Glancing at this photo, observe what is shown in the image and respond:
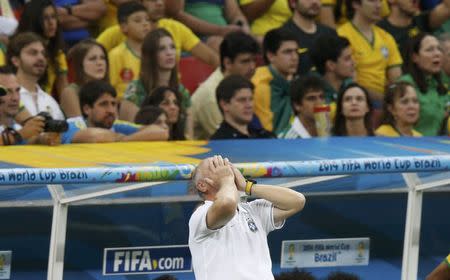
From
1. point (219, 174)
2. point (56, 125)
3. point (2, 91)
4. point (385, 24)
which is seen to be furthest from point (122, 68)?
point (219, 174)

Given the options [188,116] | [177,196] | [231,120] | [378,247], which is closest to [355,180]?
[378,247]

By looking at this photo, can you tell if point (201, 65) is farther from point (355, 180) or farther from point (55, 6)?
point (355, 180)

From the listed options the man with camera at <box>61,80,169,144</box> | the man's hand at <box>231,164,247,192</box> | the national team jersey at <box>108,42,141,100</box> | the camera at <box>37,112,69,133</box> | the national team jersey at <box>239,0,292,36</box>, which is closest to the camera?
the man's hand at <box>231,164,247,192</box>

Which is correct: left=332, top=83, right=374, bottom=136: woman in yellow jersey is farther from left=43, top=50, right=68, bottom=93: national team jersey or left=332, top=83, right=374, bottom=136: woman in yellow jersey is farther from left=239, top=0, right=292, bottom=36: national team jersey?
left=43, top=50, right=68, bottom=93: national team jersey

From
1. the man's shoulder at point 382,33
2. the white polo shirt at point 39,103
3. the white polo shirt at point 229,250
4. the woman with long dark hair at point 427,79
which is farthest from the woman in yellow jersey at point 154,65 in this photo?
the white polo shirt at point 229,250

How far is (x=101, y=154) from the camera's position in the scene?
22.8 feet

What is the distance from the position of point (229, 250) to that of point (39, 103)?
359 cm

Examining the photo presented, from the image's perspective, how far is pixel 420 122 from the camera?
9445mm

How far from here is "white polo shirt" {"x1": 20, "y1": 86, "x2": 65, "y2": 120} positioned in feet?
27.5

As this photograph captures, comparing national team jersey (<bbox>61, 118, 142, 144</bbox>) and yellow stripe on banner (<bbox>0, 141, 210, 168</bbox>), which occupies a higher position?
national team jersey (<bbox>61, 118, 142, 144</bbox>)

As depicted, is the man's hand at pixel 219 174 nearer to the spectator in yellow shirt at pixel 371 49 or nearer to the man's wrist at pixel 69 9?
the man's wrist at pixel 69 9

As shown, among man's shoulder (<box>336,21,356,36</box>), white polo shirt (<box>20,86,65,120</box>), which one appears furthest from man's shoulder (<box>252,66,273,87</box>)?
white polo shirt (<box>20,86,65,120</box>)

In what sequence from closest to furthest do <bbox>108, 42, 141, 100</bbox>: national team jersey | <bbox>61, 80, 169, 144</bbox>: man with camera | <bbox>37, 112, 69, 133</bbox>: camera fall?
<bbox>37, 112, 69, 133</bbox>: camera
<bbox>61, 80, 169, 144</bbox>: man with camera
<bbox>108, 42, 141, 100</bbox>: national team jersey

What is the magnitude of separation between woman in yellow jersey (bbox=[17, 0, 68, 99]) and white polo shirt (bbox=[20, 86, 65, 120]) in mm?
423
